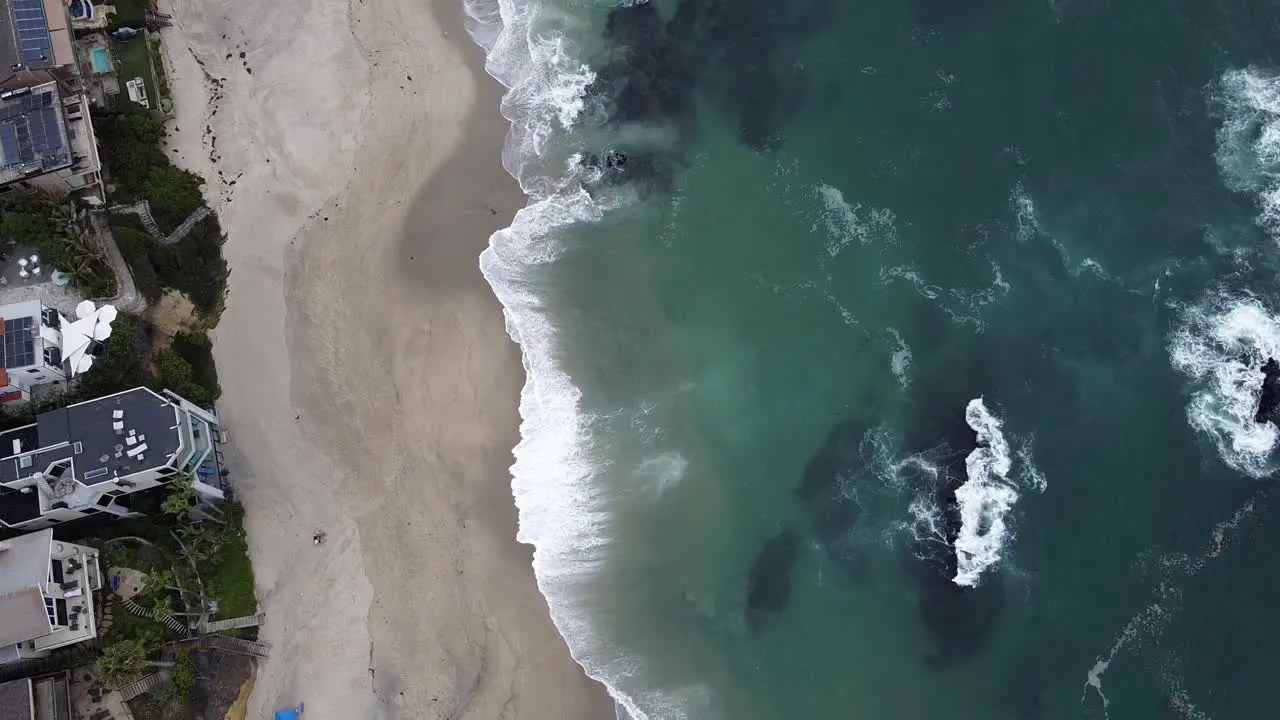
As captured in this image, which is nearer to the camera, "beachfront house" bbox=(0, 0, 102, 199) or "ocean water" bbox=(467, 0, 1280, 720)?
"ocean water" bbox=(467, 0, 1280, 720)

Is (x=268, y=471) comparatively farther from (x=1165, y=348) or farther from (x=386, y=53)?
(x=1165, y=348)

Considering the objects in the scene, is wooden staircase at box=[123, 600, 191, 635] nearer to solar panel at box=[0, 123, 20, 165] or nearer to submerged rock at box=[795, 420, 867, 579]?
solar panel at box=[0, 123, 20, 165]

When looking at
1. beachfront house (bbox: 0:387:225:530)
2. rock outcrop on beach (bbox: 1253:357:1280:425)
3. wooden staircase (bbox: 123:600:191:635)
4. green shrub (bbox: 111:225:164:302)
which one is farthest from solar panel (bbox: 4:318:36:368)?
rock outcrop on beach (bbox: 1253:357:1280:425)

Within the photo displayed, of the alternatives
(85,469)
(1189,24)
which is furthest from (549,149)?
(1189,24)

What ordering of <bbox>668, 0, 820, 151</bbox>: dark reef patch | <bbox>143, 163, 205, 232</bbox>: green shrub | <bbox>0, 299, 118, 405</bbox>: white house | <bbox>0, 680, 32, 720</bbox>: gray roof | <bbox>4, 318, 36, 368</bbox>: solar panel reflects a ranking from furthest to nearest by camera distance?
<bbox>668, 0, 820, 151</bbox>: dark reef patch < <bbox>143, 163, 205, 232</bbox>: green shrub < <bbox>0, 299, 118, 405</bbox>: white house < <bbox>4, 318, 36, 368</bbox>: solar panel < <bbox>0, 680, 32, 720</bbox>: gray roof

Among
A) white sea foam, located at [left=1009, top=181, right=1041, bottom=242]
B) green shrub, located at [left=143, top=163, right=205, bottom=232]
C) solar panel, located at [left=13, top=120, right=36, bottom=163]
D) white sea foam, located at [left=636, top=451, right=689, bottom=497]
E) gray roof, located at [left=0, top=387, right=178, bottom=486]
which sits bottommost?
white sea foam, located at [left=636, top=451, right=689, bottom=497]

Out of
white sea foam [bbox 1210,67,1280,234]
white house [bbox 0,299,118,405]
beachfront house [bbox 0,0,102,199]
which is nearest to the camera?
white house [bbox 0,299,118,405]
